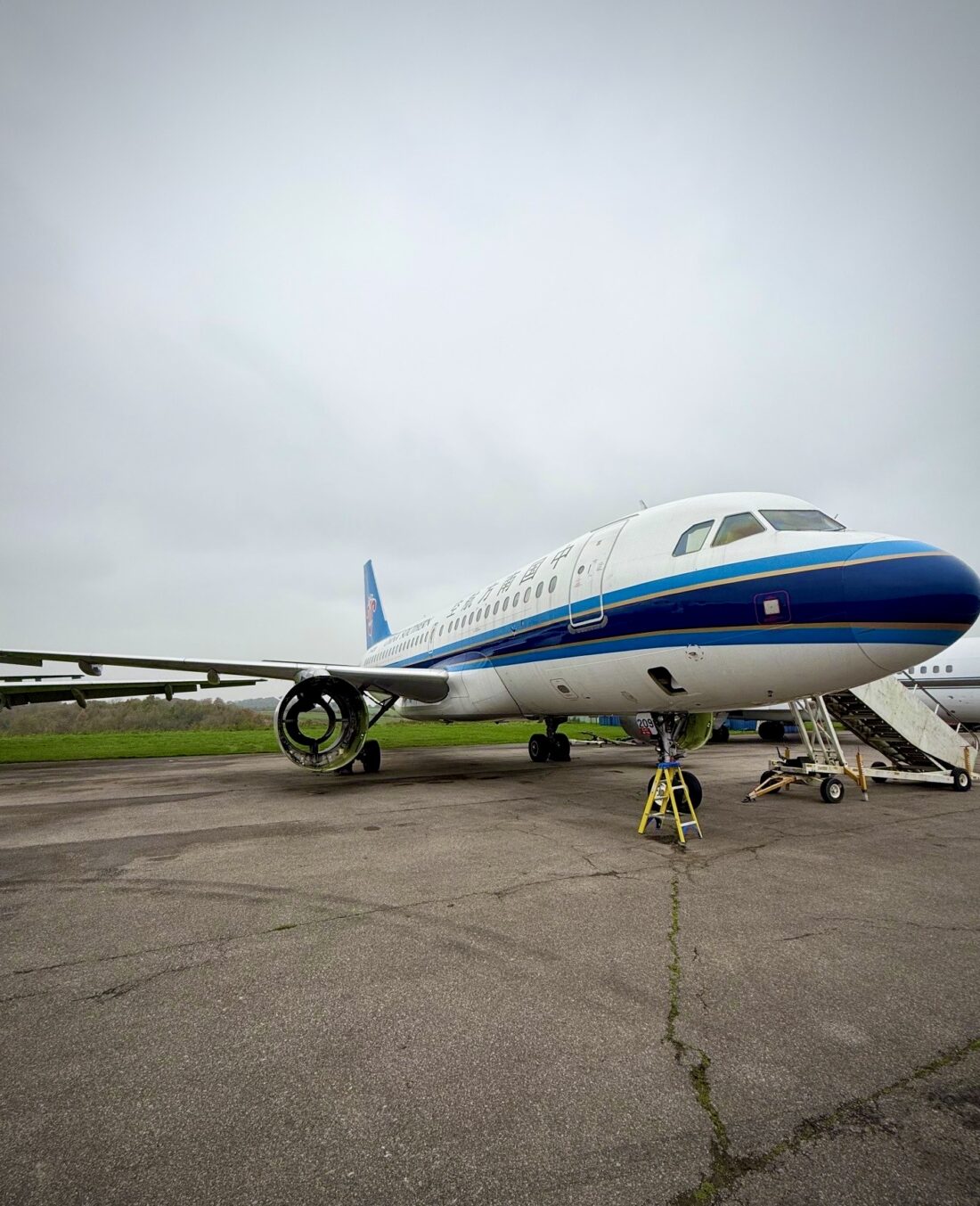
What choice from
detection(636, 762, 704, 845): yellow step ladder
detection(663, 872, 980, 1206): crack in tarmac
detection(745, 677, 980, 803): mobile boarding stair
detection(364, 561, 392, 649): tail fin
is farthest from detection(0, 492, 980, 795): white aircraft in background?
detection(364, 561, 392, 649): tail fin

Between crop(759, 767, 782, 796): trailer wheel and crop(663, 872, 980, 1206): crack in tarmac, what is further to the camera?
crop(759, 767, 782, 796): trailer wheel

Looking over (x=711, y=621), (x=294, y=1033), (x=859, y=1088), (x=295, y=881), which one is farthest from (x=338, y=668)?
(x=859, y=1088)

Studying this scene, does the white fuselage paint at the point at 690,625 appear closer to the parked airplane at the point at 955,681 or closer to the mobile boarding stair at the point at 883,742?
the mobile boarding stair at the point at 883,742

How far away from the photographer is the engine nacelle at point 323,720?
9.72 m

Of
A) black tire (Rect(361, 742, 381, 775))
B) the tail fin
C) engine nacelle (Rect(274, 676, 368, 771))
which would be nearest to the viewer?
engine nacelle (Rect(274, 676, 368, 771))

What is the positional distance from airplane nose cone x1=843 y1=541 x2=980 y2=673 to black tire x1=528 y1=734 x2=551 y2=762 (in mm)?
11042

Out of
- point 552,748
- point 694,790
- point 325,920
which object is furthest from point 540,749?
point 325,920

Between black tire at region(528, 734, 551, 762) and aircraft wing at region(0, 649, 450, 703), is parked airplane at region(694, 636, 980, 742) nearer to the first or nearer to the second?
black tire at region(528, 734, 551, 762)

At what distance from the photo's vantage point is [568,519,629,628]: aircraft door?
807 cm

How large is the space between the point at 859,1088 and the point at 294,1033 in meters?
2.29

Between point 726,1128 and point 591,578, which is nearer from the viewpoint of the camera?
point 726,1128

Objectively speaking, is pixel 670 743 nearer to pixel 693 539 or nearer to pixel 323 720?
pixel 693 539

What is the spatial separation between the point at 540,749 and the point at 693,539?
1016 centimetres

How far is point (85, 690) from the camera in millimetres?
16766
